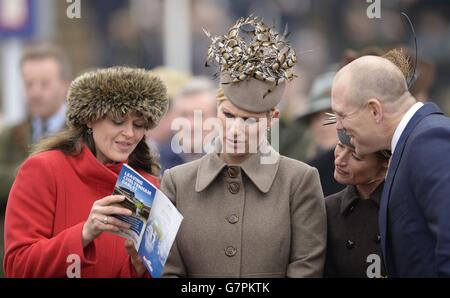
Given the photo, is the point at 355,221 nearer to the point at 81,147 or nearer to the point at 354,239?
the point at 354,239

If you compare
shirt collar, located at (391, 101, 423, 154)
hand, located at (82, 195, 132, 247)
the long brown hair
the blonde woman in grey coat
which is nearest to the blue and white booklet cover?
hand, located at (82, 195, 132, 247)

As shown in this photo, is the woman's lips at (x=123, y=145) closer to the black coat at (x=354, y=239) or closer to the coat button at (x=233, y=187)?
the coat button at (x=233, y=187)

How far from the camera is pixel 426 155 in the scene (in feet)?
13.0

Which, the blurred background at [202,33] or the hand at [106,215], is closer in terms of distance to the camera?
the hand at [106,215]

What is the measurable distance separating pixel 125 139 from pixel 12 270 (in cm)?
74

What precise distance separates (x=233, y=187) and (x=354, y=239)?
572mm

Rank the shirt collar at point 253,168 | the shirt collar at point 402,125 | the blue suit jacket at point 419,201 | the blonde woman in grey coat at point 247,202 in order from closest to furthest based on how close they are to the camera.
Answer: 1. the blue suit jacket at point 419,201
2. the shirt collar at point 402,125
3. the blonde woman in grey coat at point 247,202
4. the shirt collar at point 253,168

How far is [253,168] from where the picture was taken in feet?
15.1

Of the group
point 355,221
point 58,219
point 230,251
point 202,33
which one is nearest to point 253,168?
point 230,251

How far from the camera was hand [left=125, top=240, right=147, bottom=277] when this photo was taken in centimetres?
450

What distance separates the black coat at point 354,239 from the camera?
4.62 m

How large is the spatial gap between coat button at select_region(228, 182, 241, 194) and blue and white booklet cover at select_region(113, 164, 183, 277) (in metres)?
0.39

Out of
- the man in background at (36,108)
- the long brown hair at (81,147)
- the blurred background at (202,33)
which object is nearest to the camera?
the long brown hair at (81,147)

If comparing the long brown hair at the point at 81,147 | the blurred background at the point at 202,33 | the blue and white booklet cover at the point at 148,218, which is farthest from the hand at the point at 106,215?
the blurred background at the point at 202,33
